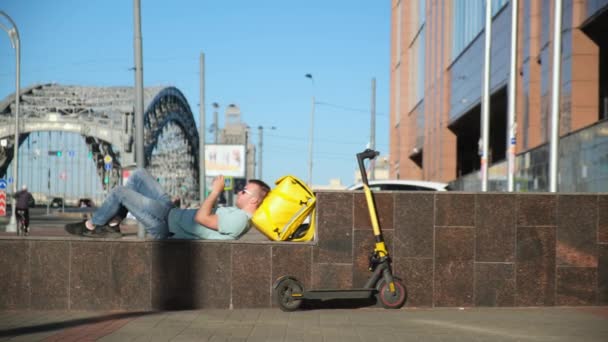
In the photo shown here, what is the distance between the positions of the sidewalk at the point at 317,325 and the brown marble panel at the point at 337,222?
64cm

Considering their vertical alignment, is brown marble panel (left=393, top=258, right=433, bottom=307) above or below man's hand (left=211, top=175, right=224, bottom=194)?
below

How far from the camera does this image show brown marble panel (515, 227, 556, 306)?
8.38 meters

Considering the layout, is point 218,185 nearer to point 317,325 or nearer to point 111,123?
point 317,325

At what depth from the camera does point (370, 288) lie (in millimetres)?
8039

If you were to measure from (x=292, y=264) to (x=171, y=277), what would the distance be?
1273mm

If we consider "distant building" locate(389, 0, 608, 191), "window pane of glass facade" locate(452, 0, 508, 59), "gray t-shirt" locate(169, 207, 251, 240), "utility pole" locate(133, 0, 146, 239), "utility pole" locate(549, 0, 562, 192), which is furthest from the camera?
"window pane of glass facade" locate(452, 0, 508, 59)

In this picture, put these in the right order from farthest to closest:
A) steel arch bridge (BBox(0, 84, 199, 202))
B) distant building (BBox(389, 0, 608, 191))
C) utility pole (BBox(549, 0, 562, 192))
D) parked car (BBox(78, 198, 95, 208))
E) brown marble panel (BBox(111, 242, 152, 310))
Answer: parked car (BBox(78, 198, 95, 208))
steel arch bridge (BBox(0, 84, 199, 202))
distant building (BBox(389, 0, 608, 191))
utility pole (BBox(549, 0, 562, 192))
brown marble panel (BBox(111, 242, 152, 310))

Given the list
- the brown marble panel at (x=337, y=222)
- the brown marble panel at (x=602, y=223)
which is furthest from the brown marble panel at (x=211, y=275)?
the brown marble panel at (x=602, y=223)

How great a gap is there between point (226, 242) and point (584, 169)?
1428 cm

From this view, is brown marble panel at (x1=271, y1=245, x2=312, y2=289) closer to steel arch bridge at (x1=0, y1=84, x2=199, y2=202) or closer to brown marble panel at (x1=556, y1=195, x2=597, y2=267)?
brown marble panel at (x1=556, y1=195, x2=597, y2=267)

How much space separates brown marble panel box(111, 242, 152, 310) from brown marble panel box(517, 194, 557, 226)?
12.9 ft

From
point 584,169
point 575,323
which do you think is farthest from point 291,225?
point 584,169

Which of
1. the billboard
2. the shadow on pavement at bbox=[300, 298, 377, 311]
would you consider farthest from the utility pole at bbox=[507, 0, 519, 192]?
the billboard

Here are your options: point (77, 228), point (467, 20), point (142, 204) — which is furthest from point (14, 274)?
point (467, 20)
